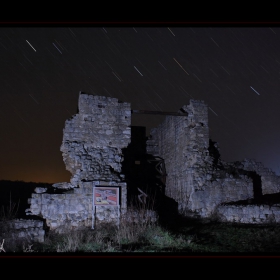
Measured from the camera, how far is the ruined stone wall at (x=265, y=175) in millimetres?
17141

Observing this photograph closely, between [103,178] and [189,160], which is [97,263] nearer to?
[103,178]

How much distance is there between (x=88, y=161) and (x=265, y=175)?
35.7ft

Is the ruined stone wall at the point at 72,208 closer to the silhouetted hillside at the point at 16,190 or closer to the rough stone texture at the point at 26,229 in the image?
the rough stone texture at the point at 26,229

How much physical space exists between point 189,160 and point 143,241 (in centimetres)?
634

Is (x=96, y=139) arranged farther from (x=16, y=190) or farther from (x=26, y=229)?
(x=16, y=190)

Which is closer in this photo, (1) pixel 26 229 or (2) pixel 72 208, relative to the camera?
(1) pixel 26 229

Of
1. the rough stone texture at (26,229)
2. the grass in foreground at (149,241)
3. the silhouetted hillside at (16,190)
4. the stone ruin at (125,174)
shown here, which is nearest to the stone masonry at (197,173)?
the stone ruin at (125,174)

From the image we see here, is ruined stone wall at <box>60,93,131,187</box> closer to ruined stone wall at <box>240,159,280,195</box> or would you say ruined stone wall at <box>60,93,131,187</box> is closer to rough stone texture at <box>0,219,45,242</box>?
rough stone texture at <box>0,219,45,242</box>

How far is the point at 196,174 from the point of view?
44.1 feet

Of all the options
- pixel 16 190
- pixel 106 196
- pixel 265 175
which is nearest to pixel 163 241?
pixel 106 196

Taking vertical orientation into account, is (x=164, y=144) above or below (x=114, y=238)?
above

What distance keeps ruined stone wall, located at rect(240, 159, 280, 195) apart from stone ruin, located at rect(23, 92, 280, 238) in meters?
0.96
